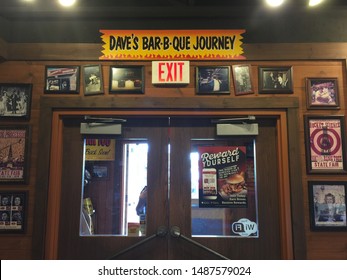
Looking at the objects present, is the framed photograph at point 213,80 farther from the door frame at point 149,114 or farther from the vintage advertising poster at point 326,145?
the vintage advertising poster at point 326,145

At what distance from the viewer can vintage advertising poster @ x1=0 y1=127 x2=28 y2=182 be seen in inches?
108

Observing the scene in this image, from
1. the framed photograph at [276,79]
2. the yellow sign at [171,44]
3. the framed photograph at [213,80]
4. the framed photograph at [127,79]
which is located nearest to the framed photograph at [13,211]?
the framed photograph at [127,79]

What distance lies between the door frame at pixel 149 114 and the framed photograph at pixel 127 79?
0.28 ft

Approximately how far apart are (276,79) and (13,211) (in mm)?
2475

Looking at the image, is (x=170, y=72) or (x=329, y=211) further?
(x=170, y=72)

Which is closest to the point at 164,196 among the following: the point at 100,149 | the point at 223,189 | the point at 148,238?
the point at 148,238

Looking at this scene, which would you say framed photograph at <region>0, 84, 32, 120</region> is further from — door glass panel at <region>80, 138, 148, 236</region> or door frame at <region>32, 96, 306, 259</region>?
door glass panel at <region>80, 138, 148, 236</region>

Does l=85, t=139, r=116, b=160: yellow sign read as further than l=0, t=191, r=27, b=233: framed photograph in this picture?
Yes

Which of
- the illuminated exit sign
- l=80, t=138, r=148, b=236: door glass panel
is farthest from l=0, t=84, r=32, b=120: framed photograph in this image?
the illuminated exit sign

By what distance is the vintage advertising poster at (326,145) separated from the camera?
274 centimetres

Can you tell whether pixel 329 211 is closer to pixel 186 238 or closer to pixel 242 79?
pixel 186 238

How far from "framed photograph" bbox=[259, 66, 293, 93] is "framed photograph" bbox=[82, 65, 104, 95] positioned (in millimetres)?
1386

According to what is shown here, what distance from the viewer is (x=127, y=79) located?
286cm
